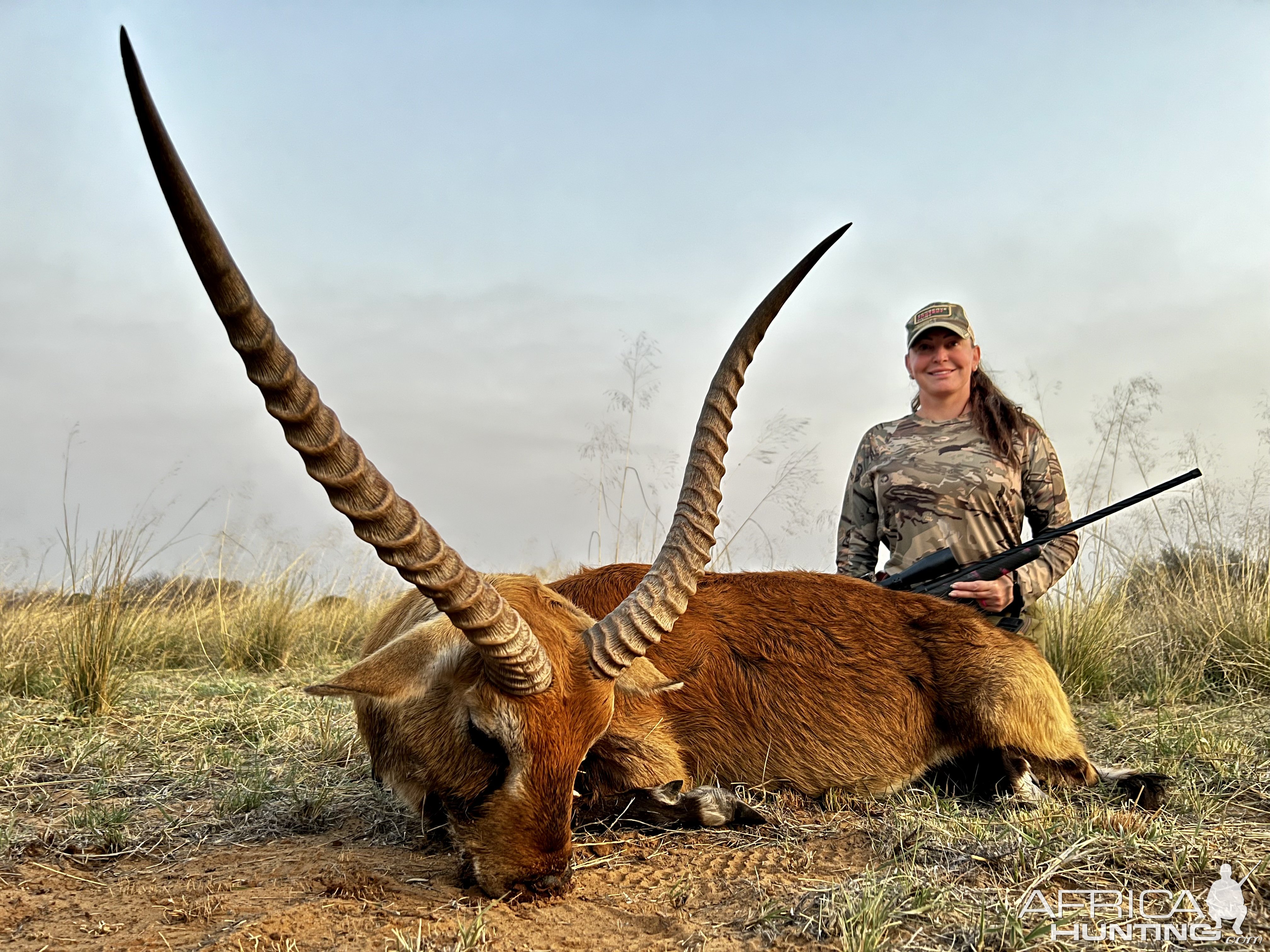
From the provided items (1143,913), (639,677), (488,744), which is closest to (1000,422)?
(639,677)

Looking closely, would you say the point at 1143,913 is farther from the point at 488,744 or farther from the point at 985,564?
the point at 985,564

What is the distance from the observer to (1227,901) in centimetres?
276

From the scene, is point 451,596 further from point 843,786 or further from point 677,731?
point 843,786

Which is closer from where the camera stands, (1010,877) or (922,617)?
(1010,877)

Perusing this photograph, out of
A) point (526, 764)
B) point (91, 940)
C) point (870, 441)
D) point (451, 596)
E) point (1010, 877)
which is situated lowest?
point (91, 940)

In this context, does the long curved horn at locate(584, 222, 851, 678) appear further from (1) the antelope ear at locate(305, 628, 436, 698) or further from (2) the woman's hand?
(2) the woman's hand

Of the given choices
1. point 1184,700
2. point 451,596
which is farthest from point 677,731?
point 1184,700

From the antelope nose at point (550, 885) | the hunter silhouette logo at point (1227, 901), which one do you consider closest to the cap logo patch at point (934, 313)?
the hunter silhouette logo at point (1227, 901)

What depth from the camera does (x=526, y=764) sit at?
2.88 meters

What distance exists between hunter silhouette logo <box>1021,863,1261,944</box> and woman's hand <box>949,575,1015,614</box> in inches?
96.6

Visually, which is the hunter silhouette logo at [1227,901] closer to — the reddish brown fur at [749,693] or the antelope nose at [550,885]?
the reddish brown fur at [749,693]

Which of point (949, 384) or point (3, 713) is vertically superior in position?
point (949, 384)

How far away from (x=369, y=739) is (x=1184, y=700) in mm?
6189

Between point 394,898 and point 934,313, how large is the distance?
15.7ft
